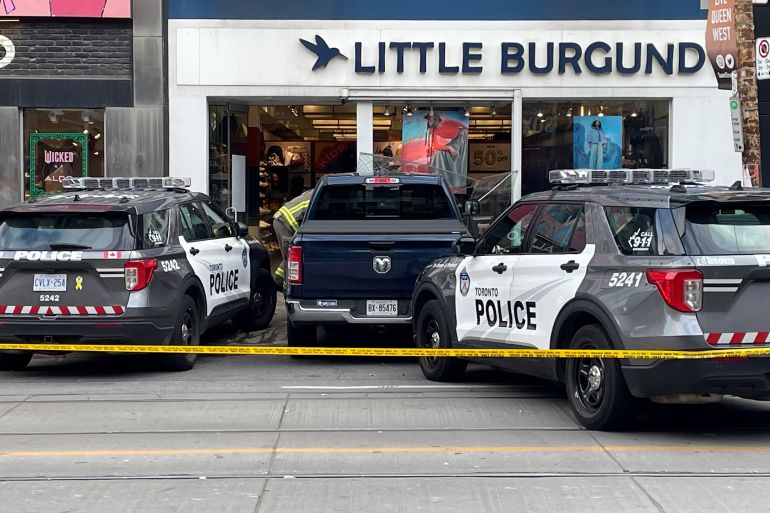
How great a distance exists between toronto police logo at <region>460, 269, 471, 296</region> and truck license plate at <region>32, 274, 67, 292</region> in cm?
367

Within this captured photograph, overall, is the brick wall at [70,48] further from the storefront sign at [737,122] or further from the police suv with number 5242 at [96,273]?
the storefront sign at [737,122]

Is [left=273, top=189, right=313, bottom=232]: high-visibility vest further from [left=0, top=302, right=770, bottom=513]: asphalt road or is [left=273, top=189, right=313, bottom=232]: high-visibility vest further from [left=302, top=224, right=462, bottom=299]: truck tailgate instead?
[left=0, top=302, right=770, bottom=513]: asphalt road

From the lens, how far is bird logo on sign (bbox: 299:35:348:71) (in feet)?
55.4

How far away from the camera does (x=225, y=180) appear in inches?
711

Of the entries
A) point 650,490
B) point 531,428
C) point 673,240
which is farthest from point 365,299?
point 650,490

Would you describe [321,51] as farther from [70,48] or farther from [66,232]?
[66,232]

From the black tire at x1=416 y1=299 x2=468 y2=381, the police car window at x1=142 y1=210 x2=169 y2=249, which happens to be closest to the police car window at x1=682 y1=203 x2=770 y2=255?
the black tire at x1=416 y1=299 x2=468 y2=381

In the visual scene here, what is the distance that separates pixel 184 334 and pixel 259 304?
2877mm

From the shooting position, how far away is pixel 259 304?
42.8 ft

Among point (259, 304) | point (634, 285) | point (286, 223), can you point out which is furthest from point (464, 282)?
point (286, 223)

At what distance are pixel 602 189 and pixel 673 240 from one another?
107 centimetres

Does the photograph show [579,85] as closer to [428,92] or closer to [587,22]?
[587,22]

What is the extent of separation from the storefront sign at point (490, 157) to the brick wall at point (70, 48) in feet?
19.9

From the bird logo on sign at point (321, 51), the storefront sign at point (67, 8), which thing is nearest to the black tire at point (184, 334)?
the bird logo on sign at point (321, 51)
